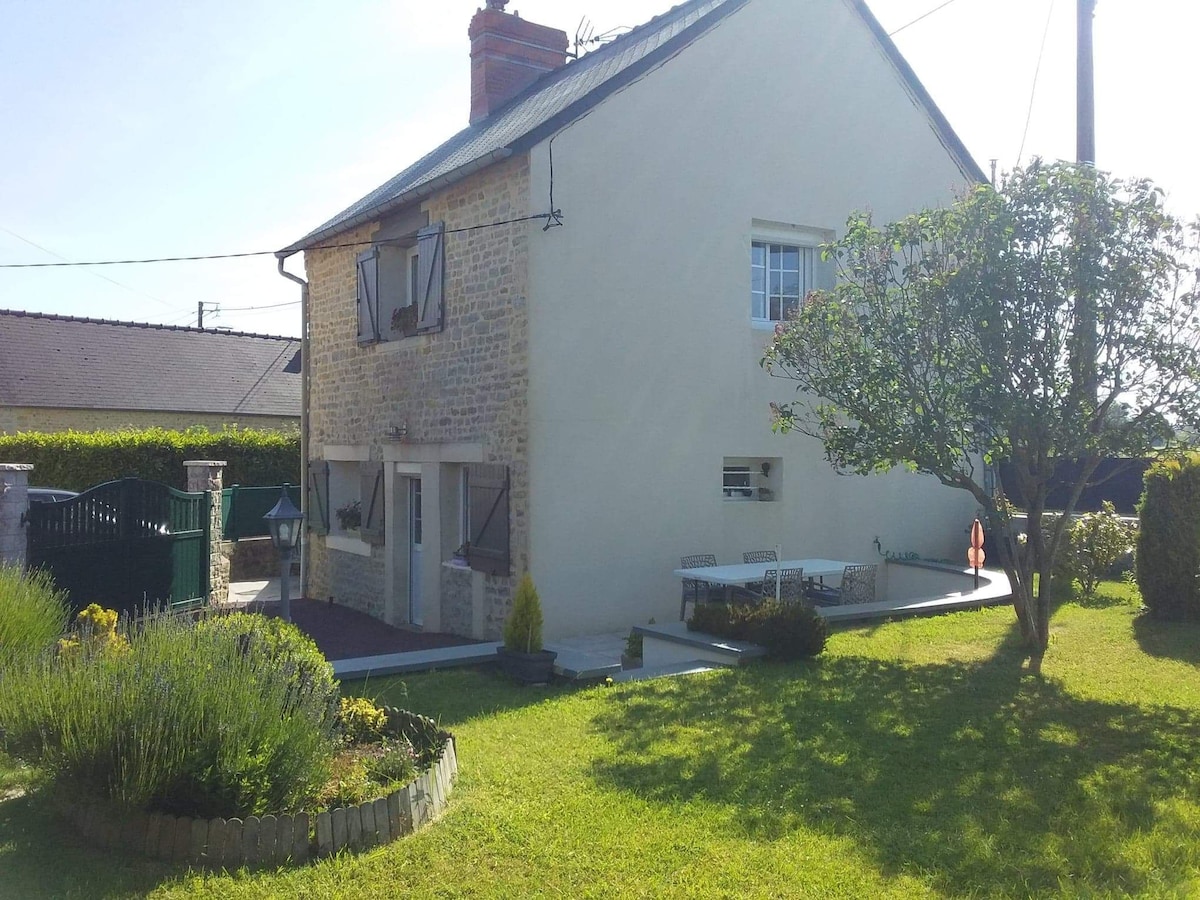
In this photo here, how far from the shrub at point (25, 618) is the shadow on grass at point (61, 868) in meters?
2.01

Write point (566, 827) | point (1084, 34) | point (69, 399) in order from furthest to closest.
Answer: point (69, 399)
point (1084, 34)
point (566, 827)

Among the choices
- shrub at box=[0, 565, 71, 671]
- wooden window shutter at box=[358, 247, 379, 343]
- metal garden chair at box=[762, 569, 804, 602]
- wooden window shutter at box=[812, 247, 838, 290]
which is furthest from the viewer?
wooden window shutter at box=[358, 247, 379, 343]

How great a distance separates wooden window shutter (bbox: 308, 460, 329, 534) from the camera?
49.9 feet

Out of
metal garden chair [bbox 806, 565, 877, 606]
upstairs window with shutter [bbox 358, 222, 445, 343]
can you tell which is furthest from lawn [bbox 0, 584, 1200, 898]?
upstairs window with shutter [bbox 358, 222, 445, 343]

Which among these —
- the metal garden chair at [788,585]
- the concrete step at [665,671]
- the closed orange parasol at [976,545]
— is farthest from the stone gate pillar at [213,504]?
the closed orange parasol at [976,545]

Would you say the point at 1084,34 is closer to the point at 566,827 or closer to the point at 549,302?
the point at 549,302

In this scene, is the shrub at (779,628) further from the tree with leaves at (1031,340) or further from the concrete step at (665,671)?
the tree with leaves at (1031,340)

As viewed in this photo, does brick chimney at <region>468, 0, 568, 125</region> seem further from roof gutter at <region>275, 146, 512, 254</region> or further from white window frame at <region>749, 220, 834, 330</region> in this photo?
white window frame at <region>749, 220, 834, 330</region>

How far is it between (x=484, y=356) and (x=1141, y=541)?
745 cm

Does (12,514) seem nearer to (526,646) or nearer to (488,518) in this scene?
(488,518)

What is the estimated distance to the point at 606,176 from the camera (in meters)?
11.0

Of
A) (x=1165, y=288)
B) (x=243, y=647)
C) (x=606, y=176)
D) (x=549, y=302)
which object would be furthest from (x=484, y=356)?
(x=1165, y=288)

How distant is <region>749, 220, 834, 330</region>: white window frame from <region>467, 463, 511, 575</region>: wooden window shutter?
376cm

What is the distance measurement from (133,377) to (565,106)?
742 inches
